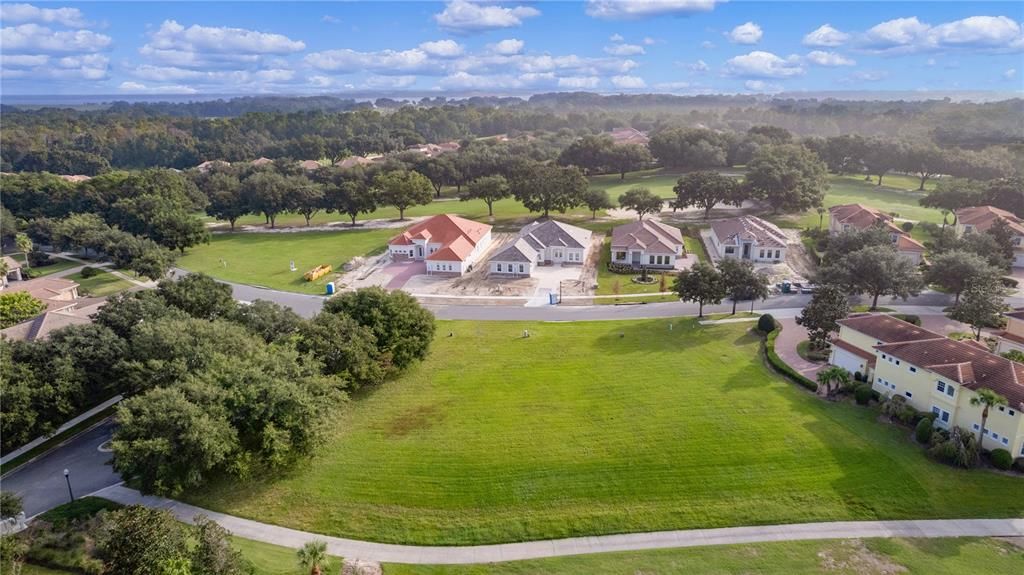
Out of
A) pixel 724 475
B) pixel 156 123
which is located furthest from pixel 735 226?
pixel 156 123

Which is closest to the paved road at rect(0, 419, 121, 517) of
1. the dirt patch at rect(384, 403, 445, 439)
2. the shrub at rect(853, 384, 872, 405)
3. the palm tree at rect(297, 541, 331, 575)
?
the palm tree at rect(297, 541, 331, 575)

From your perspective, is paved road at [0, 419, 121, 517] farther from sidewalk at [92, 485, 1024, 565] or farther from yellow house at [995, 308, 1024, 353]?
yellow house at [995, 308, 1024, 353]

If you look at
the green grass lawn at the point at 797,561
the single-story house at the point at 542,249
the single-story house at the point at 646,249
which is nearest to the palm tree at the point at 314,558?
the green grass lawn at the point at 797,561

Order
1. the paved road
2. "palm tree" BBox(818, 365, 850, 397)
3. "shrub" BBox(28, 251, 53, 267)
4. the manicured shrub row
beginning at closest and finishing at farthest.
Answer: the paved road, "palm tree" BBox(818, 365, 850, 397), the manicured shrub row, "shrub" BBox(28, 251, 53, 267)

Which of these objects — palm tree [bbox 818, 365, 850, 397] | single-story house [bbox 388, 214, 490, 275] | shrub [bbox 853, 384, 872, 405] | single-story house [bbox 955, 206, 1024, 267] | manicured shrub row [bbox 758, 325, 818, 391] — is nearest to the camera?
shrub [bbox 853, 384, 872, 405]

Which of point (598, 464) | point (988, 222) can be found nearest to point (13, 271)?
point (598, 464)

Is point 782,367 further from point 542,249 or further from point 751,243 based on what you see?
point 542,249
